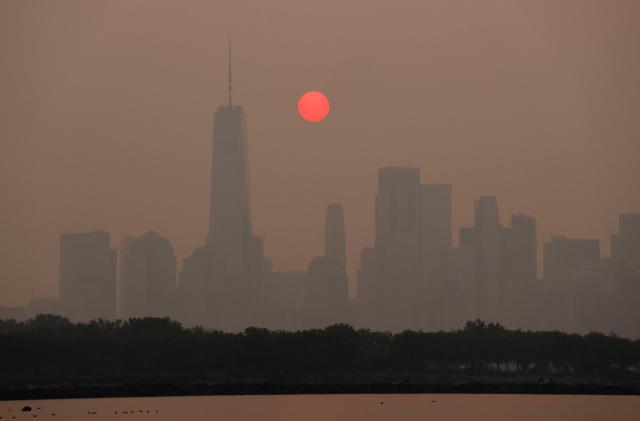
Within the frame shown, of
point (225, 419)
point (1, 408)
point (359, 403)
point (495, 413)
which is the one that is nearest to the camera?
point (225, 419)

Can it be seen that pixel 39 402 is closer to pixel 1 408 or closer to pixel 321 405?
pixel 1 408

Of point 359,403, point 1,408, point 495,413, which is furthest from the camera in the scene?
point 359,403

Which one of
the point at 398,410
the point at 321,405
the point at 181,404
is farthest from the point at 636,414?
the point at 181,404

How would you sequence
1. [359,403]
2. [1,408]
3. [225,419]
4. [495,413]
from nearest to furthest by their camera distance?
[225,419] < [495,413] < [1,408] < [359,403]

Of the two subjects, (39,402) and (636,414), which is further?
(39,402)

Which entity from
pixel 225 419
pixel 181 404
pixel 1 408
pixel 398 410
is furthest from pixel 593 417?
pixel 1 408

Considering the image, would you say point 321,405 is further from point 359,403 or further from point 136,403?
point 136,403
